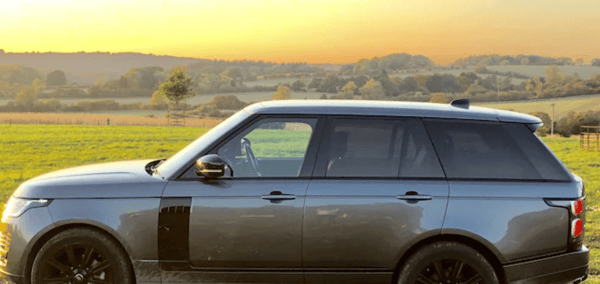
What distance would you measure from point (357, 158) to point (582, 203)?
179 centimetres

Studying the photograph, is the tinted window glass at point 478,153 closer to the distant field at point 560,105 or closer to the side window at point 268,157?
the side window at point 268,157

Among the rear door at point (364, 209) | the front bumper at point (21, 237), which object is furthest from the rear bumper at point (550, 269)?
the front bumper at point (21, 237)

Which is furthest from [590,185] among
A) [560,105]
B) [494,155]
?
[560,105]

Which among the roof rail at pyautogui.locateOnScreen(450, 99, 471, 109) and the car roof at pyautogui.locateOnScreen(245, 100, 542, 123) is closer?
the car roof at pyautogui.locateOnScreen(245, 100, 542, 123)

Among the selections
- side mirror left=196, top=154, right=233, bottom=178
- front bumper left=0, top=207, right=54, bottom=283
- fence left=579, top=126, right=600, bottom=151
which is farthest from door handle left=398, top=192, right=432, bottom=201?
fence left=579, top=126, right=600, bottom=151

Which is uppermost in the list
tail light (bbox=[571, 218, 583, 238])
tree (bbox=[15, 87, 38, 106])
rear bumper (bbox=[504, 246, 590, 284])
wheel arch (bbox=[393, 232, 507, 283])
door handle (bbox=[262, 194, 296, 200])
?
door handle (bbox=[262, 194, 296, 200])

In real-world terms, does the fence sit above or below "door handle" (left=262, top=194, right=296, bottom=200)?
below

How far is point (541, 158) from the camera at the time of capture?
562 centimetres

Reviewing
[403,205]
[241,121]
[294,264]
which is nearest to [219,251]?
[294,264]

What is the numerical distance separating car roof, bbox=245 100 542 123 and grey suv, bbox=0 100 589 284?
19mm

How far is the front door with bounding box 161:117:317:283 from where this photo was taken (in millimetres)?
5473

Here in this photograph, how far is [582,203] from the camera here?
5.66m

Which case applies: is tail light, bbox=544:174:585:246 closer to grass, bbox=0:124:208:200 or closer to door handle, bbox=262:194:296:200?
door handle, bbox=262:194:296:200

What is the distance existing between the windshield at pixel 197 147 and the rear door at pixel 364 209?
0.76 m
